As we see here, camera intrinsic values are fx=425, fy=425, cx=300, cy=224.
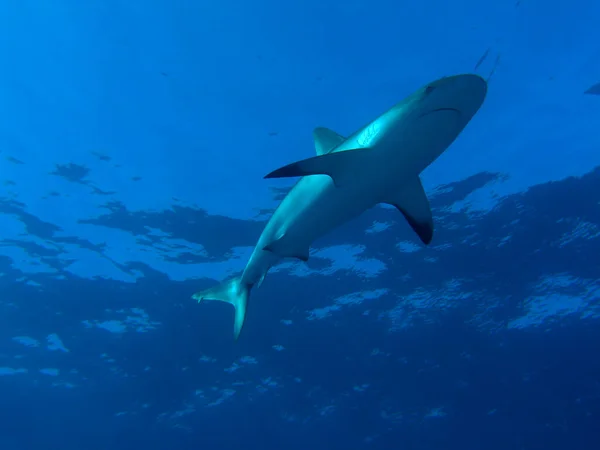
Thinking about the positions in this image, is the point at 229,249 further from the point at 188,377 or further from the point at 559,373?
the point at 559,373

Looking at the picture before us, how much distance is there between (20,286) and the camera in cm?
1825

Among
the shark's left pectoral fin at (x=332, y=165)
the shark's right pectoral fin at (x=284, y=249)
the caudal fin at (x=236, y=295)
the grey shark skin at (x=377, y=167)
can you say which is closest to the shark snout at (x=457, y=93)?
the grey shark skin at (x=377, y=167)

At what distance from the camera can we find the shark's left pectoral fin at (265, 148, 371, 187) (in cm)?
350

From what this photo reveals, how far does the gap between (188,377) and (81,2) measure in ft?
64.0

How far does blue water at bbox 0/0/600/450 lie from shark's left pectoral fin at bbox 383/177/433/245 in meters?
6.16

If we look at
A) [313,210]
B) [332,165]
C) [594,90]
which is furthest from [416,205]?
[594,90]

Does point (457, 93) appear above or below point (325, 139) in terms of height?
below

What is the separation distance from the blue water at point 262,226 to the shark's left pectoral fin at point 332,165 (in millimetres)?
6424

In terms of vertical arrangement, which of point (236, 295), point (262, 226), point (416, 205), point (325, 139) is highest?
point (262, 226)

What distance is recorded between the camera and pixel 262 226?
14750 mm

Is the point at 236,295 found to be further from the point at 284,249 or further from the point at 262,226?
the point at 262,226

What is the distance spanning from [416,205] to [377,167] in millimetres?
838

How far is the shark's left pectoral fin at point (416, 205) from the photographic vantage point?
4.19m

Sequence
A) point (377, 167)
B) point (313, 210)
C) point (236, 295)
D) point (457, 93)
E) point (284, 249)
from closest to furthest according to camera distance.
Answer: point (457, 93)
point (377, 167)
point (313, 210)
point (284, 249)
point (236, 295)
